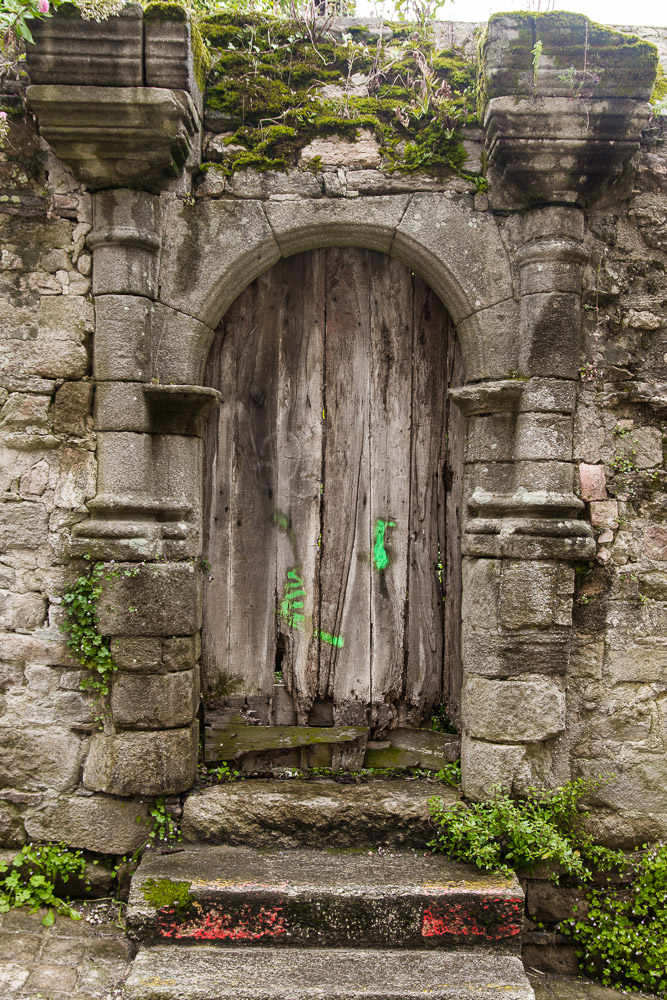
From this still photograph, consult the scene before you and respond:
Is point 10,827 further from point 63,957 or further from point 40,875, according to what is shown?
point 63,957

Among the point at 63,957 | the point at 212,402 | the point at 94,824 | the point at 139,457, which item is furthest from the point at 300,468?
the point at 63,957

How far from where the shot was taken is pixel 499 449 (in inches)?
116

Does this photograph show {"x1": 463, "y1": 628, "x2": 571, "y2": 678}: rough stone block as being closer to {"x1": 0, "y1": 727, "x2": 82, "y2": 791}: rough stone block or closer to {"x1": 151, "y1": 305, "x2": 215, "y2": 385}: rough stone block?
{"x1": 151, "y1": 305, "x2": 215, "y2": 385}: rough stone block

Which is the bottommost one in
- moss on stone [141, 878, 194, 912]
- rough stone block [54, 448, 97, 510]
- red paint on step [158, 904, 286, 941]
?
red paint on step [158, 904, 286, 941]

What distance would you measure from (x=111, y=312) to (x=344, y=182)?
1.16m

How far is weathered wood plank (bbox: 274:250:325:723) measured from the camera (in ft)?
10.8

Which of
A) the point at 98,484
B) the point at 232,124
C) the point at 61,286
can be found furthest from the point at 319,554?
the point at 232,124

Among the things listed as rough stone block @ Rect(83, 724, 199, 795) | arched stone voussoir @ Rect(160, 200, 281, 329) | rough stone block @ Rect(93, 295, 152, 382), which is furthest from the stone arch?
rough stone block @ Rect(83, 724, 199, 795)

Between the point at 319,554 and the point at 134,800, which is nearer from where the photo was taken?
the point at 134,800

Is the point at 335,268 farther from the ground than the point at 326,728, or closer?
farther from the ground

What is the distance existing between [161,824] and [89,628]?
91 centimetres

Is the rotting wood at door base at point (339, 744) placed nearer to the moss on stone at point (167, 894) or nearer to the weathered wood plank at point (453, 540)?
the weathered wood plank at point (453, 540)

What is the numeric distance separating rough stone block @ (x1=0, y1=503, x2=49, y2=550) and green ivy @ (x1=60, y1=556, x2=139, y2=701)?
Answer: 26 cm

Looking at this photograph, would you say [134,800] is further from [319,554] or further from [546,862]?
[546,862]
